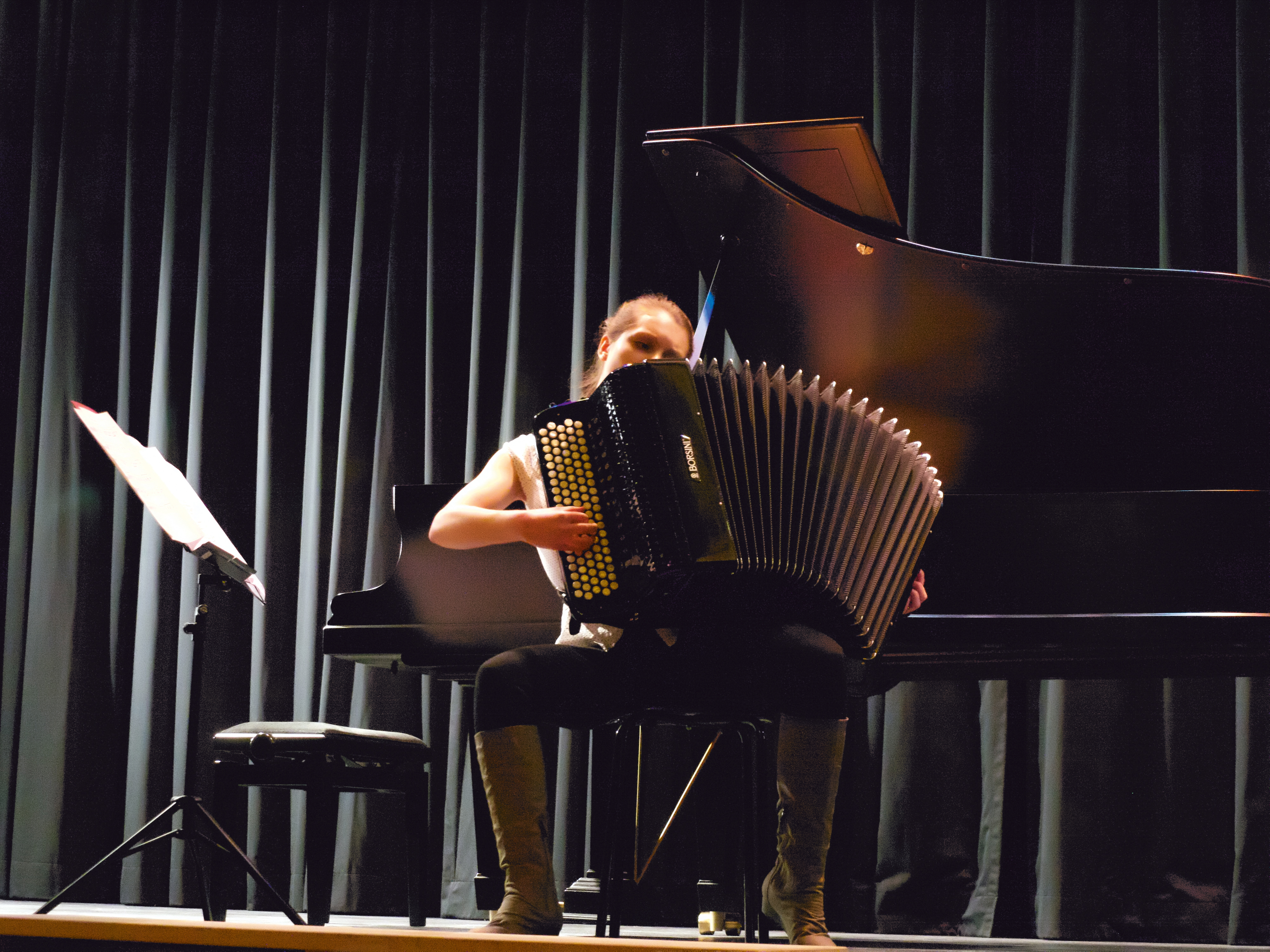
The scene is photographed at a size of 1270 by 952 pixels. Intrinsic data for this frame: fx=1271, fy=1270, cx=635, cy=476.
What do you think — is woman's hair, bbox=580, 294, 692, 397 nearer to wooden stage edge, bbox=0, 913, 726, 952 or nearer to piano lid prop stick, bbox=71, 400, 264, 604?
piano lid prop stick, bbox=71, 400, 264, 604

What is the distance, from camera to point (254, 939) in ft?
3.58

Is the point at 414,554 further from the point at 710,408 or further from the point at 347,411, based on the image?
the point at 347,411

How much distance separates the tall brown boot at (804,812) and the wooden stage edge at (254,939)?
698 millimetres

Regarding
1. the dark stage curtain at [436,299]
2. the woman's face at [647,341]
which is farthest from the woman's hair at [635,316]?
the dark stage curtain at [436,299]

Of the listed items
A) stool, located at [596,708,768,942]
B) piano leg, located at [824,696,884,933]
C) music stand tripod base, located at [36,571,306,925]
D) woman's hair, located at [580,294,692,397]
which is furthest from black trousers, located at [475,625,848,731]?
piano leg, located at [824,696,884,933]

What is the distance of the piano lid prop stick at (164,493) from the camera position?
7.55ft

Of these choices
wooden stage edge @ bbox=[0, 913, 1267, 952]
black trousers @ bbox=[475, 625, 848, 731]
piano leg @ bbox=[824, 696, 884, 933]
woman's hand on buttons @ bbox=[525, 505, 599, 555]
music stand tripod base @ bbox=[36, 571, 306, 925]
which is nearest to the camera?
wooden stage edge @ bbox=[0, 913, 1267, 952]

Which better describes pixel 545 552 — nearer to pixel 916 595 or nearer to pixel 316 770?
pixel 916 595

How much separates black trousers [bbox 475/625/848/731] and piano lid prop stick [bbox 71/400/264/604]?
75cm

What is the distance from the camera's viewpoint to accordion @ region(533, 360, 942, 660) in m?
1.75

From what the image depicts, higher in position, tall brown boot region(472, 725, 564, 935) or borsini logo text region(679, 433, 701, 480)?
borsini logo text region(679, 433, 701, 480)

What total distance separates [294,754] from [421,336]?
4.89 feet

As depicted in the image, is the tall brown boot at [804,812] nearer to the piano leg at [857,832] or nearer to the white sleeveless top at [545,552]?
the white sleeveless top at [545,552]

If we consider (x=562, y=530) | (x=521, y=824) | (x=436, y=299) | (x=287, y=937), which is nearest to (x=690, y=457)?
(x=562, y=530)
